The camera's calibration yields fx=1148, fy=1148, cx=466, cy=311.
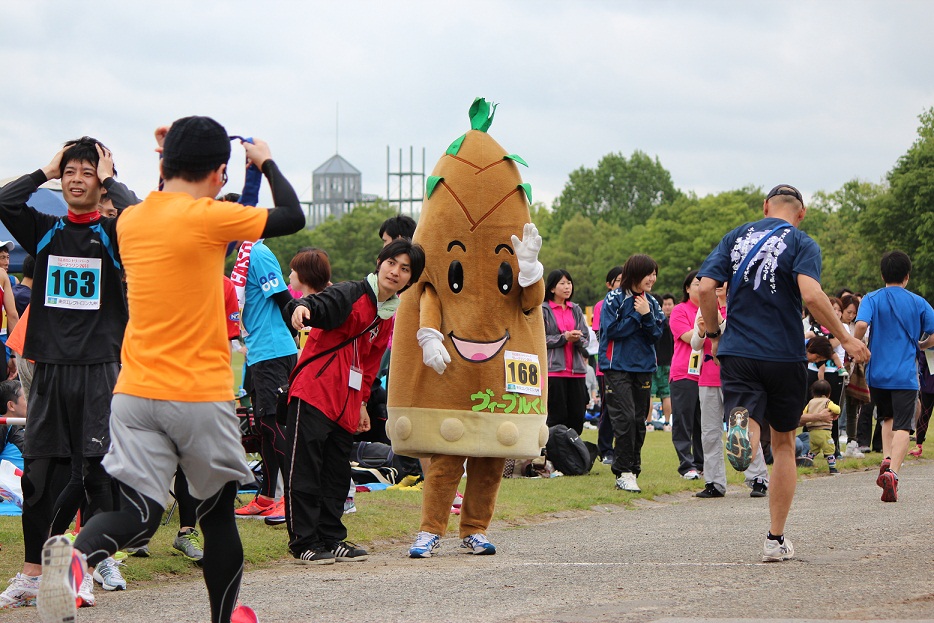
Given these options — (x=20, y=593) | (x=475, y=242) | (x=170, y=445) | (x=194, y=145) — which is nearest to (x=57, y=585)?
(x=170, y=445)

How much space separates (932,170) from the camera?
146 ft

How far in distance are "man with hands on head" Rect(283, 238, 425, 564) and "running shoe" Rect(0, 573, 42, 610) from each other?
1716 mm

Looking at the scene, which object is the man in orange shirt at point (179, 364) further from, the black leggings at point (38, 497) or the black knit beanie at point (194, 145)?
the black leggings at point (38, 497)

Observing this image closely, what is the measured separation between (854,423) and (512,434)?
997 cm

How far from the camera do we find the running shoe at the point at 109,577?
19.6 feet

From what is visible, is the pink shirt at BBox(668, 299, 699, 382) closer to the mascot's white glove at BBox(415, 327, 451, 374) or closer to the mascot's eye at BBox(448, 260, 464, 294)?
the mascot's eye at BBox(448, 260, 464, 294)

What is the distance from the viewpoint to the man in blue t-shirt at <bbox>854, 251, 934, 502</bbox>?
10.2 meters

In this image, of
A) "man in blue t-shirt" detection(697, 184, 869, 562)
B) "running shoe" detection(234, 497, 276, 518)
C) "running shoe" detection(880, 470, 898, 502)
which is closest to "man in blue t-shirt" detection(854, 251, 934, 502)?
"running shoe" detection(880, 470, 898, 502)

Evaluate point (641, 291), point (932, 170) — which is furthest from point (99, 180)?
point (932, 170)

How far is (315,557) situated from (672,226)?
7038cm

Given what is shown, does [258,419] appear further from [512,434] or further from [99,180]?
[99,180]

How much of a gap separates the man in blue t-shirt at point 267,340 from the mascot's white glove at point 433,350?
1.76 meters

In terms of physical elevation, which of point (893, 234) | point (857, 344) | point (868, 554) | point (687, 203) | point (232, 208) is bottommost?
point (868, 554)

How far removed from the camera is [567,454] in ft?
39.5
